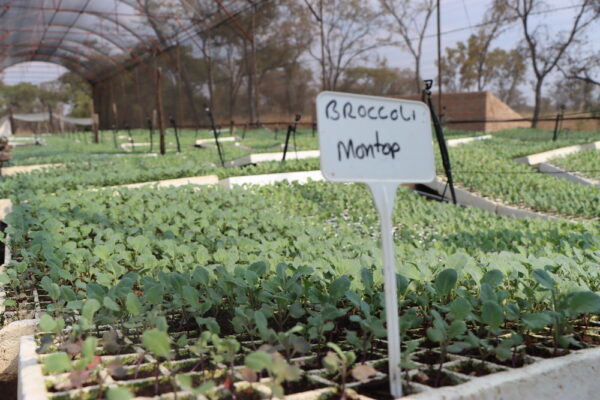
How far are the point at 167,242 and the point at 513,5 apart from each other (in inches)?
1023

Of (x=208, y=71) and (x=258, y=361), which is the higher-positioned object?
(x=208, y=71)

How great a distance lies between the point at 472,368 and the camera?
1.97m

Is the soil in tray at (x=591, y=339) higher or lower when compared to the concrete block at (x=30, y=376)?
lower

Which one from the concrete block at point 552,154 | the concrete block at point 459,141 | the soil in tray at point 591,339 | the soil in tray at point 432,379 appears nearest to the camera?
the soil in tray at point 432,379

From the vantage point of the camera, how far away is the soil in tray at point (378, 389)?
5.70 feet

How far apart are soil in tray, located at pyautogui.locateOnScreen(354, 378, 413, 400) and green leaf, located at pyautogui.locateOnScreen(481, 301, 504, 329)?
0.43m

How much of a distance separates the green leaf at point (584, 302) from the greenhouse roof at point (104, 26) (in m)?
23.0

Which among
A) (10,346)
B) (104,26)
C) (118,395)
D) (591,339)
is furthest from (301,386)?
(104,26)

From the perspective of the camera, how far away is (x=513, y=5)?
25.2 meters

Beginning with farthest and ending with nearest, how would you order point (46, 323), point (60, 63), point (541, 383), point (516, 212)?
1. point (60, 63)
2. point (516, 212)
3. point (541, 383)
4. point (46, 323)

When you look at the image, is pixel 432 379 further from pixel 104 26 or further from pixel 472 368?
pixel 104 26

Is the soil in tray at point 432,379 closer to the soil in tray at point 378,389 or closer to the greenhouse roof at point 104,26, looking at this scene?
the soil in tray at point 378,389

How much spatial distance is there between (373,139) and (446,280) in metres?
0.78

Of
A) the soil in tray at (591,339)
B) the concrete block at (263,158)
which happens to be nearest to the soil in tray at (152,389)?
the soil in tray at (591,339)
